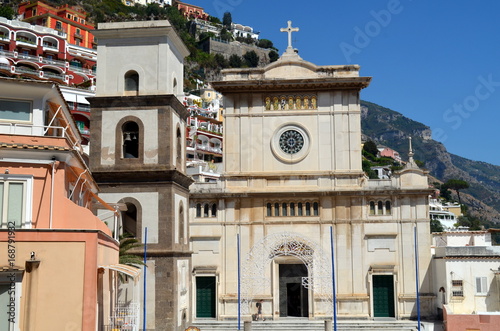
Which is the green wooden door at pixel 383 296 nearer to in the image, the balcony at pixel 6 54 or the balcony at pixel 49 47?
the balcony at pixel 6 54

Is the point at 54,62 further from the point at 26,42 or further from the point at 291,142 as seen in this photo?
the point at 291,142

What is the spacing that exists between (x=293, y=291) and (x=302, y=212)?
15.7 feet

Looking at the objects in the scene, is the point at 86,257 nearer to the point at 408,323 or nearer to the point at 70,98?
the point at 408,323

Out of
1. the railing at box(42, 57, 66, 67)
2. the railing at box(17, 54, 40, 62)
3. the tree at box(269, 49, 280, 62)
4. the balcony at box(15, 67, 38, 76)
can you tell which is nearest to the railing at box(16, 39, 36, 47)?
the railing at box(17, 54, 40, 62)

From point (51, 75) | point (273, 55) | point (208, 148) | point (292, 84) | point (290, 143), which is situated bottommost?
point (290, 143)

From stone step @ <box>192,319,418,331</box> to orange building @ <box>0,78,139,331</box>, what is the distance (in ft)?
54.5

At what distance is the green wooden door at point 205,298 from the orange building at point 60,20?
62853 millimetres

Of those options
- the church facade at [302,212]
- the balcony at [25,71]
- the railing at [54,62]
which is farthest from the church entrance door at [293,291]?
the railing at [54,62]

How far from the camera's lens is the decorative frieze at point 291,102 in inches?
1676

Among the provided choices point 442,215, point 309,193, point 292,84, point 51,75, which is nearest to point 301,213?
point 309,193

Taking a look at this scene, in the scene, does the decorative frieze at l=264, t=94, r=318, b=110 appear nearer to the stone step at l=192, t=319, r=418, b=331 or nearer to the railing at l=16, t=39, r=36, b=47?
the stone step at l=192, t=319, r=418, b=331

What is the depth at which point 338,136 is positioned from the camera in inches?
1654

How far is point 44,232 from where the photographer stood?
60.6 ft

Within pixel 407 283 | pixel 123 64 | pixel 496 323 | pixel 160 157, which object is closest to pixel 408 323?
pixel 407 283
